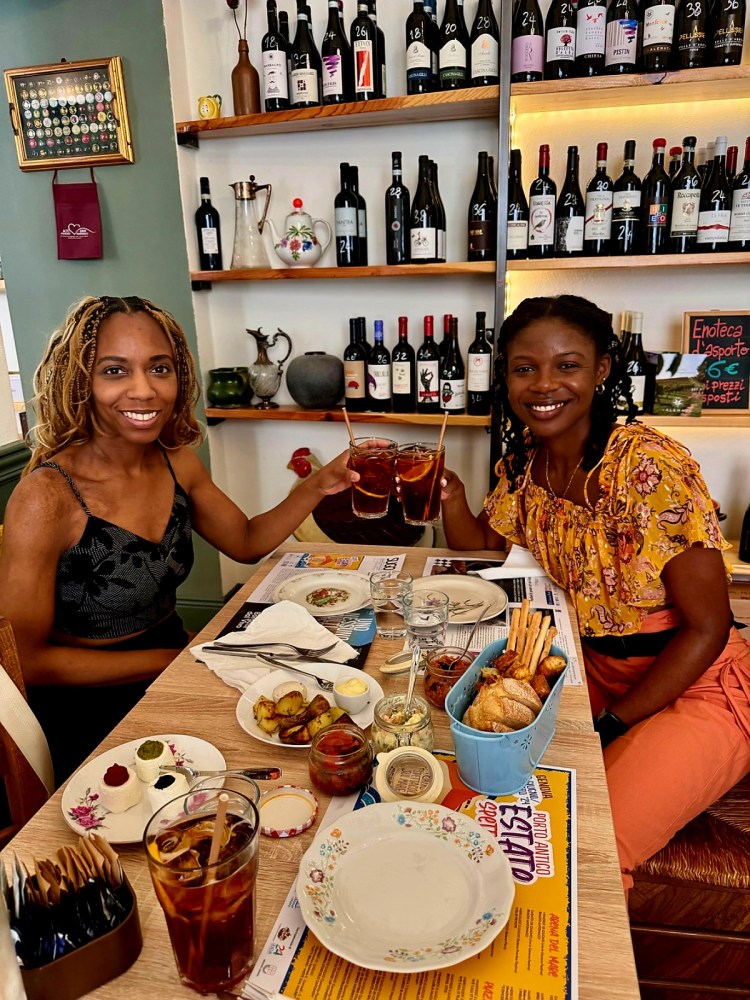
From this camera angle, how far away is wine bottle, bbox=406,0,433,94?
259 cm

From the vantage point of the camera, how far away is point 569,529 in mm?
1643

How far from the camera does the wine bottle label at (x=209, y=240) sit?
307 centimetres

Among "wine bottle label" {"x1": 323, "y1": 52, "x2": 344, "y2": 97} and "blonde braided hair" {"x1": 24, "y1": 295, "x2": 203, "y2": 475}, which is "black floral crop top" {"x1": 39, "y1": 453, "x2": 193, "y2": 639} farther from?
"wine bottle label" {"x1": 323, "y1": 52, "x2": 344, "y2": 97}

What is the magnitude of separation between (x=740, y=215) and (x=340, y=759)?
96.0 inches

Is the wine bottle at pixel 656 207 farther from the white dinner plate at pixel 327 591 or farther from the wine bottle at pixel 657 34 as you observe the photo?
the white dinner plate at pixel 327 591

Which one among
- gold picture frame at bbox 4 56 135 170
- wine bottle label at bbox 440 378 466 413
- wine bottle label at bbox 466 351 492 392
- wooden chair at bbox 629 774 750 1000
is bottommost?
wooden chair at bbox 629 774 750 1000

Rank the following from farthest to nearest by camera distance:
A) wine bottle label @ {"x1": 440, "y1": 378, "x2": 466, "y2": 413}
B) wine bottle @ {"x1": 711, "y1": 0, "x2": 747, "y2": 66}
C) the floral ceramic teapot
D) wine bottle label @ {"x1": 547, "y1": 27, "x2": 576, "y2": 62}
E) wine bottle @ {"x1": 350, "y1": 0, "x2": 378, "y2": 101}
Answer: the floral ceramic teapot → wine bottle label @ {"x1": 440, "y1": 378, "x2": 466, "y2": 413} → wine bottle @ {"x1": 350, "y1": 0, "x2": 378, "y2": 101} → wine bottle label @ {"x1": 547, "y1": 27, "x2": 576, "y2": 62} → wine bottle @ {"x1": 711, "y1": 0, "x2": 747, "y2": 66}

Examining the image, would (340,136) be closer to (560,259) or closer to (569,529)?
(560,259)

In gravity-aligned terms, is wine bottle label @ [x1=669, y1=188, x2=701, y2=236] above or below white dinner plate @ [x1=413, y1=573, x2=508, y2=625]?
above

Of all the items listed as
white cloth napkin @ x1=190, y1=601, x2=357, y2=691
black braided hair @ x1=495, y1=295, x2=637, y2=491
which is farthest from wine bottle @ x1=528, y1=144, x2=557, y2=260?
white cloth napkin @ x1=190, y1=601, x2=357, y2=691

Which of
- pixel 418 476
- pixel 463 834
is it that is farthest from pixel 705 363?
pixel 463 834

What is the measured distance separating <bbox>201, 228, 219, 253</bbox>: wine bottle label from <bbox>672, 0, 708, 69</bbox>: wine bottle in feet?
6.32

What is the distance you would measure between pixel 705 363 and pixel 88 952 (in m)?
2.71

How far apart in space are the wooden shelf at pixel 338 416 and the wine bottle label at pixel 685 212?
0.97 metres
